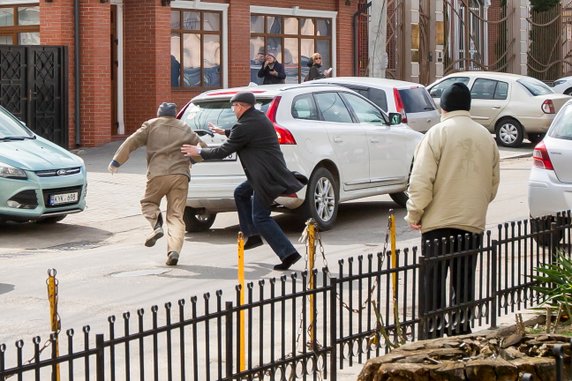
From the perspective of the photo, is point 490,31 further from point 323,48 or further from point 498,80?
point 498,80

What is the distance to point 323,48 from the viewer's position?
33375 millimetres

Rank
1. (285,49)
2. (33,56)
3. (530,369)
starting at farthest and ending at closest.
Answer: (285,49)
(33,56)
(530,369)

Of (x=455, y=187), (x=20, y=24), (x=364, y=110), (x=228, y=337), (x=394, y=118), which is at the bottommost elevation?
(x=228, y=337)

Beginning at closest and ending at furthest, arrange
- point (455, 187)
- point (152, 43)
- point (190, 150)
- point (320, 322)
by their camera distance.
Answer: point (455, 187)
point (320, 322)
point (190, 150)
point (152, 43)

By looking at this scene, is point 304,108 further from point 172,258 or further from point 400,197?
point 172,258

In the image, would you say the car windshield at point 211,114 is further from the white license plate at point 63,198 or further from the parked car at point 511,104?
the parked car at point 511,104

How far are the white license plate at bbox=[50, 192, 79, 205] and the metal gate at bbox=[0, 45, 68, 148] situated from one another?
7514 mm

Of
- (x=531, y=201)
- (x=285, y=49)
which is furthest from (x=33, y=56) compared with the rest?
(x=531, y=201)

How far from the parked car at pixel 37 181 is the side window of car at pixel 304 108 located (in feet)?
9.36

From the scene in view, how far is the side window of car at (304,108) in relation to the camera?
52.5 ft

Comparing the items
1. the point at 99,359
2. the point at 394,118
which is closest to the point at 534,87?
the point at 394,118

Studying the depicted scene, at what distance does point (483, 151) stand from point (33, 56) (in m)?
16.5

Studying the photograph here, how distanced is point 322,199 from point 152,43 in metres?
12.7

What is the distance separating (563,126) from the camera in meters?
14.5
